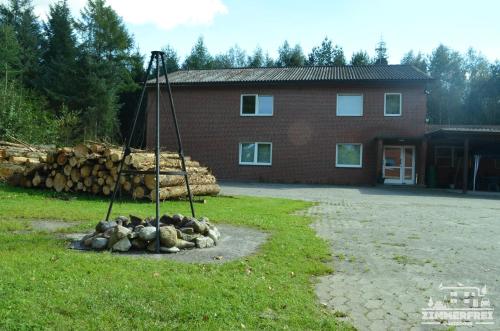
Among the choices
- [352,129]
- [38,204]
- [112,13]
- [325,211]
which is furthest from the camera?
[112,13]

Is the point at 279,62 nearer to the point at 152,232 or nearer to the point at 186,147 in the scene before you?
the point at 186,147

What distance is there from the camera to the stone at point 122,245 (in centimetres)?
630

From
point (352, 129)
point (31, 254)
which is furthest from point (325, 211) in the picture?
point (352, 129)

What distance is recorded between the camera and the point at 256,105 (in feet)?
90.9

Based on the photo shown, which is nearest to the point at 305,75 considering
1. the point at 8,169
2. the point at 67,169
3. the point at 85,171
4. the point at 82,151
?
the point at 82,151

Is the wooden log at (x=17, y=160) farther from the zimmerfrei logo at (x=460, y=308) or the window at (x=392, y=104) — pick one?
the window at (x=392, y=104)

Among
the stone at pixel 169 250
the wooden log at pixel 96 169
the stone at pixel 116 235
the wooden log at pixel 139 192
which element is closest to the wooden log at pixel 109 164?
the wooden log at pixel 96 169

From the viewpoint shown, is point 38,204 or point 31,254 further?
point 38,204

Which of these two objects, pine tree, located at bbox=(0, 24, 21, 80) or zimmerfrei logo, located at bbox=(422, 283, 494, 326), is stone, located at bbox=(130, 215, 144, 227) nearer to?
zimmerfrei logo, located at bbox=(422, 283, 494, 326)

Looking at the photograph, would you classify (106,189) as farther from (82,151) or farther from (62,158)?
(62,158)

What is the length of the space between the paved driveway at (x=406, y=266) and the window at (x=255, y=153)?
15508mm

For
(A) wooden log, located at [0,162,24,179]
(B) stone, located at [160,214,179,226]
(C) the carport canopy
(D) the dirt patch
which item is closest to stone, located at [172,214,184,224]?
(B) stone, located at [160,214,179,226]

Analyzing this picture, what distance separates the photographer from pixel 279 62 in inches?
2457

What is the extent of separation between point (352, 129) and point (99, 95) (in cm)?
2903
